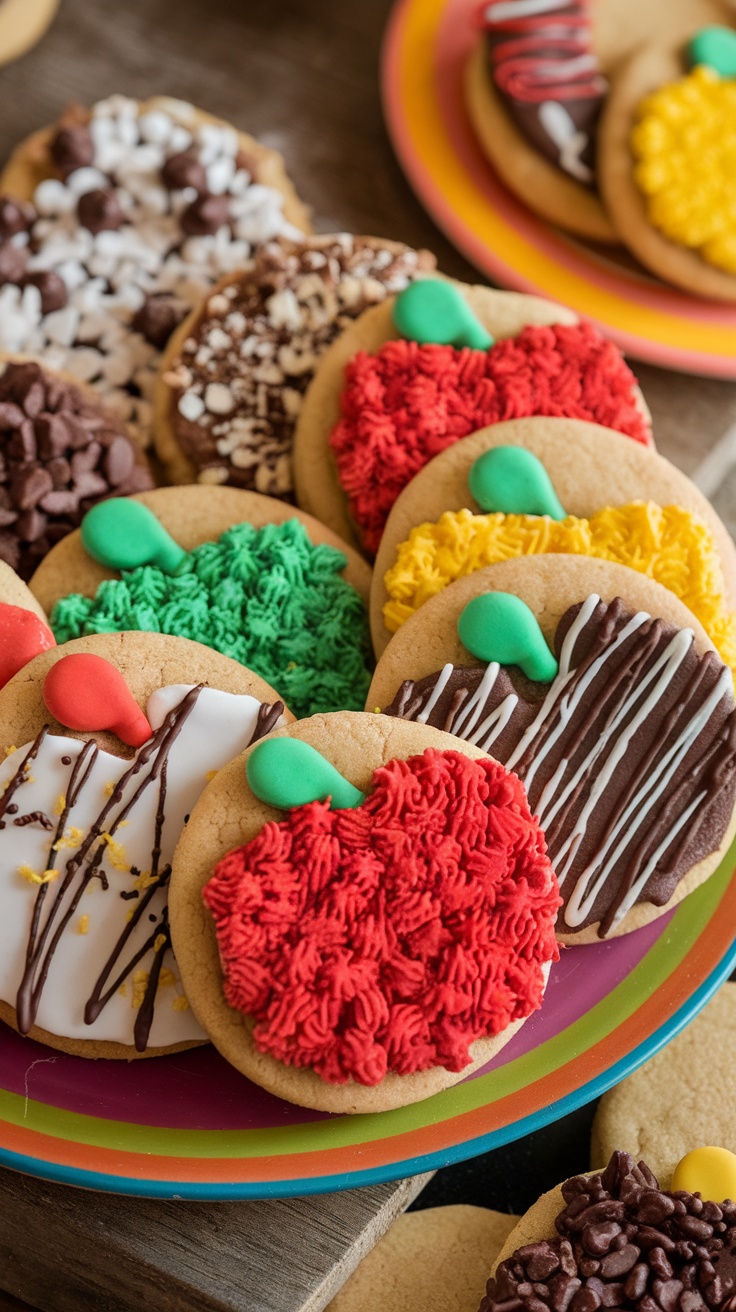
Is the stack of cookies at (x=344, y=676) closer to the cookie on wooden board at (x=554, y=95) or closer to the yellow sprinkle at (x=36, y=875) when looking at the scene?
the yellow sprinkle at (x=36, y=875)

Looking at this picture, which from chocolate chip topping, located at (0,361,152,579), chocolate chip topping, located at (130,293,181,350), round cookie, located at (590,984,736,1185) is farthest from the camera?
chocolate chip topping, located at (130,293,181,350)

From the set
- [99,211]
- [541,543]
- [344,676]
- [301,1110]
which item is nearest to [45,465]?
[344,676]

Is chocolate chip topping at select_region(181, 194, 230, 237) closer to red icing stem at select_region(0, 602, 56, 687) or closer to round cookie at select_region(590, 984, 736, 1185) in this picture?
red icing stem at select_region(0, 602, 56, 687)

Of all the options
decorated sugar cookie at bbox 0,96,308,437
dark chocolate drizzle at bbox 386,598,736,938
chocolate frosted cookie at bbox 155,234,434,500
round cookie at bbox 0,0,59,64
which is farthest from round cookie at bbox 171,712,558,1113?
round cookie at bbox 0,0,59,64

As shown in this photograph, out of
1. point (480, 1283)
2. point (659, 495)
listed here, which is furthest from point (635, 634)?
point (480, 1283)

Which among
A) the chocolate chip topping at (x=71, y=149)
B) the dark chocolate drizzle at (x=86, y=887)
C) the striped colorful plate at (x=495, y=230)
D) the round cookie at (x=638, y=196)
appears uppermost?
the round cookie at (x=638, y=196)

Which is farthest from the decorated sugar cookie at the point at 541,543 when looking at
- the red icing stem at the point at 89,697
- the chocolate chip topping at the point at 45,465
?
the chocolate chip topping at the point at 45,465

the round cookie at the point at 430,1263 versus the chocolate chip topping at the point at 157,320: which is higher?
the chocolate chip topping at the point at 157,320
